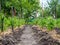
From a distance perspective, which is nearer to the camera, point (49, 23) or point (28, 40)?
point (28, 40)

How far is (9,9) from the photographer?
32.4 meters

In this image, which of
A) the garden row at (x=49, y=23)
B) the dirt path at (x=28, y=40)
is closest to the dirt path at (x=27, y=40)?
the dirt path at (x=28, y=40)

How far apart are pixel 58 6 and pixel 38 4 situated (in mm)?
6678

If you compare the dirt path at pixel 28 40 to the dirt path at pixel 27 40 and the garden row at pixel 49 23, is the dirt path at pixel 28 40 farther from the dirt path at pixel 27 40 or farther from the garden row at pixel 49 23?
the garden row at pixel 49 23

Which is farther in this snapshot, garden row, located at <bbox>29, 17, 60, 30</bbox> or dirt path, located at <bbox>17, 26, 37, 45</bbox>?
Answer: garden row, located at <bbox>29, 17, 60, 30</bbox>

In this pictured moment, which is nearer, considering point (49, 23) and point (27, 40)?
point (27, 40)

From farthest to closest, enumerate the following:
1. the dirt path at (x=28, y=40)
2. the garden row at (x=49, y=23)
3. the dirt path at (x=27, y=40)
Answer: the garden row at (x=49, y=23) → the dirt path at (x=27, y=40) → the dirt path at (x=28, y=40)

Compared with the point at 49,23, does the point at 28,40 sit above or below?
below

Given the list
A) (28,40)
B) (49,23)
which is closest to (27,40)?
(28,40)

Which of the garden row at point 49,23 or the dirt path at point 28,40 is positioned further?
the garden row at point 49,23

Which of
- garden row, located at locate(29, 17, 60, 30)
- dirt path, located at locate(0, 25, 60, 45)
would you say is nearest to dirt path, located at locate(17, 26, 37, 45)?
dirt path, located at locate(0, 25, 60, 45)

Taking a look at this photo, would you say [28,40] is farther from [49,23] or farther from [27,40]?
[49,23]

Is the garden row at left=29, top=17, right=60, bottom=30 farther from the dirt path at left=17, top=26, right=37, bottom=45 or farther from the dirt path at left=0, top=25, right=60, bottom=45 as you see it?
the dirt path at left=0, top=25, right=60, bottom=45

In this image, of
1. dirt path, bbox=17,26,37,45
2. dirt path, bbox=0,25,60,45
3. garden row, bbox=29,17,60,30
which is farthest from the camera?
garden row, bbox=29,17,60,30
